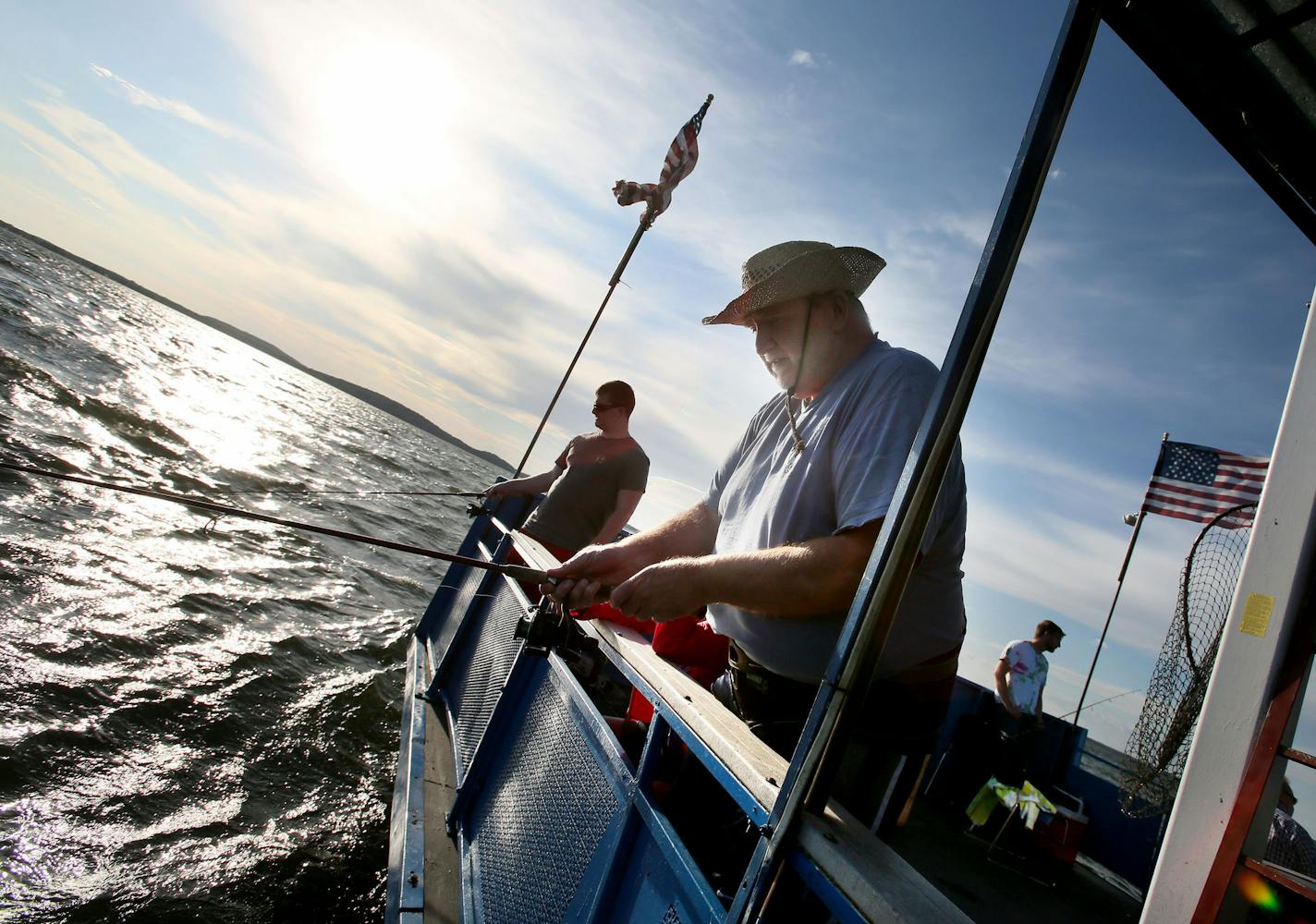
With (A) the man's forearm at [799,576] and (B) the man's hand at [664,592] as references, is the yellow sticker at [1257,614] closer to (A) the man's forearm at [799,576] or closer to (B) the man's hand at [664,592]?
(A) the man's forearm at [799,576]

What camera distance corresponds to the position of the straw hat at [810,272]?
6.50 ft

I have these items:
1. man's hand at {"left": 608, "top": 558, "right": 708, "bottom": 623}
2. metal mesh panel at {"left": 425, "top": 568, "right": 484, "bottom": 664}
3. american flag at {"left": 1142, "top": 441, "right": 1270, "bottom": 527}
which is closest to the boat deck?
metal mesh panel at {"left": 425, "top": 568, "right": 484, "bottom": 664}

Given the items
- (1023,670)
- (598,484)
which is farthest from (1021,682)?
(598,484)

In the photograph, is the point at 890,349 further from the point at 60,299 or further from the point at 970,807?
the point at 60,299

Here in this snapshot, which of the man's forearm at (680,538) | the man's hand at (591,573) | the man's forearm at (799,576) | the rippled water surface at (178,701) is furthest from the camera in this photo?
the rippled water surface at (178,701)

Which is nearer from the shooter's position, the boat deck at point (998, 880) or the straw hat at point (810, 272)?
the straw hat at point (810, 272)

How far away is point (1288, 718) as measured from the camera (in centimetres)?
141

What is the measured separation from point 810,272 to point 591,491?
3203 millimetres

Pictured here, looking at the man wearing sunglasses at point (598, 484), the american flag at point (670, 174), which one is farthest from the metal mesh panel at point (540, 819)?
the american flag at point (670, 174)

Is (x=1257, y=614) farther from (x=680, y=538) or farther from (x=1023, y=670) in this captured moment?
(x=1023, y=670)

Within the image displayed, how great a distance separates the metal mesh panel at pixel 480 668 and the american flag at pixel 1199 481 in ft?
23.1

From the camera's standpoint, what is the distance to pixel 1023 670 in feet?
22.7

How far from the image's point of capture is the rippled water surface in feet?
9.41

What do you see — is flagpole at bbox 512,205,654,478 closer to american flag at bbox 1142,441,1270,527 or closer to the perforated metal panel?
the perforated metal panel
